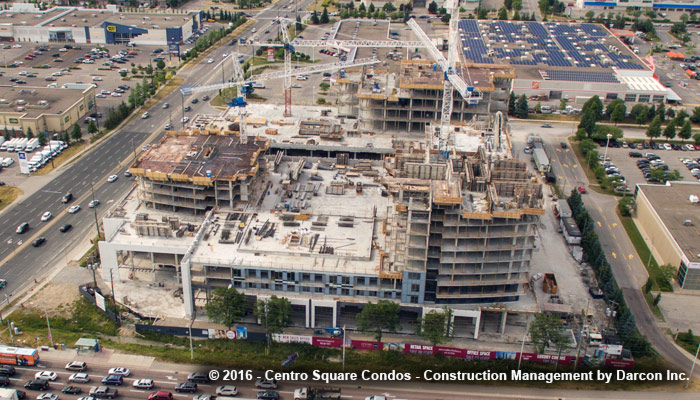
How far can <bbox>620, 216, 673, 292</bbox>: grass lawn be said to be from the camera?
140625 millimetres

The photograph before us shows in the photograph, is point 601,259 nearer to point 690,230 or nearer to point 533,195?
point 690,230

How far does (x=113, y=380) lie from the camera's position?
111 meters

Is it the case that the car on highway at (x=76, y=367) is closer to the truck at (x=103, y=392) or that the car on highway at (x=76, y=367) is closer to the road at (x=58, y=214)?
the truck at (x=103, y=392)

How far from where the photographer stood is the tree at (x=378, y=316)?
119062 millimetres

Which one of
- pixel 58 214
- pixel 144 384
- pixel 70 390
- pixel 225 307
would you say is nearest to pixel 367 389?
pixel 225 307

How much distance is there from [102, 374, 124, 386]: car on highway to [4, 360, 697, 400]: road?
2.55 feet

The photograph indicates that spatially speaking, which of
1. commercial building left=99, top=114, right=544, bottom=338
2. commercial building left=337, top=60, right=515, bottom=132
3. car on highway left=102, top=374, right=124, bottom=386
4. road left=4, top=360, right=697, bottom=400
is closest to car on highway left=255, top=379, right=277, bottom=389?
road left=4, top=360, right=697, bottom=400

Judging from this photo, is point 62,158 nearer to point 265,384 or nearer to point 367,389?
point 265,384

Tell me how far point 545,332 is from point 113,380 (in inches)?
2808

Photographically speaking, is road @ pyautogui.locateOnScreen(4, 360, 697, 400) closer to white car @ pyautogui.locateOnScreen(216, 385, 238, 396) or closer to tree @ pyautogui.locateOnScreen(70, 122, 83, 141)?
white car @ pyautogui.locateOnScreen(216, 385, 238, 396)

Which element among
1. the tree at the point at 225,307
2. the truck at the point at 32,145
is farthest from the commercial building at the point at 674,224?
the truck at the point at 32,145

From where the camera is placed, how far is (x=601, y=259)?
141500 mm

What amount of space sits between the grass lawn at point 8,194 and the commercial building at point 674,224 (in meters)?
149

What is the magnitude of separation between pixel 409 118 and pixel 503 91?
28.2 metres
